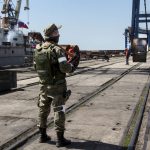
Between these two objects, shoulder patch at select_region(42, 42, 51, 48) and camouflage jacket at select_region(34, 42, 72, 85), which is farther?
shoulder patch at select_region(42, 42, 51, 48)

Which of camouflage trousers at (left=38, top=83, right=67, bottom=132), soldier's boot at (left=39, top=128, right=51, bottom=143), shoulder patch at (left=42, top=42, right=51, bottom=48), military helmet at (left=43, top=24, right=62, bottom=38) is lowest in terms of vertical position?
soldier's boot at (left=39, top=128, right=51, bottom=143)

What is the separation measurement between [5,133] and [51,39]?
2121 millimetres

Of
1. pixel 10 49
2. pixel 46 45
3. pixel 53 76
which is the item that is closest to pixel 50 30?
pixel 46 45

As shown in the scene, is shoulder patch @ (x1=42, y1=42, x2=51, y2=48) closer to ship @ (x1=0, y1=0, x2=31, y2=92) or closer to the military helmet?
the military helmet

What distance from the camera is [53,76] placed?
6.23 m

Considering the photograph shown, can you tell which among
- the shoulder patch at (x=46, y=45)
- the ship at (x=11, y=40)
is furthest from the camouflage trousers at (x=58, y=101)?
the ship at (x=11, y=40)

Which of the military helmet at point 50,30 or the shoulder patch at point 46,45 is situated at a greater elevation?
the military helmet at point 50,30

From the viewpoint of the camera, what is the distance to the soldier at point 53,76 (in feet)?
20.2

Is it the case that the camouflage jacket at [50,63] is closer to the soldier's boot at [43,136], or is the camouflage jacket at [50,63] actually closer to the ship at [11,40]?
the soldier's boot at [43,136]

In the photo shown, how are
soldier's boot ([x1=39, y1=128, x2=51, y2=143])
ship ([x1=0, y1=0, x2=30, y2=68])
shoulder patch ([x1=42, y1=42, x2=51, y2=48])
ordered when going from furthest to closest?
1. ship ([x1=0, y1=0, x2=30, y2=68])
2. soldier's boot ([x1=39, y1=128, x2=51, y2=143])
3. shoulder patch ([x1=42, y1=42, x2=51, y2=48])

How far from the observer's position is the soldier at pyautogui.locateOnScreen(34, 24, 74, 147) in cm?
616

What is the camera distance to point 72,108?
396 inches

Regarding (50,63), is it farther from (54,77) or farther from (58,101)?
(58,101)

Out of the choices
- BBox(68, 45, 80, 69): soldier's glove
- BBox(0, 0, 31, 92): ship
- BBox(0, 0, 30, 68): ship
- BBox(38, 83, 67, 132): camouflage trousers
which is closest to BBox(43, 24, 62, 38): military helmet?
BBox(68, 45, 80, 69): soldier's glove
